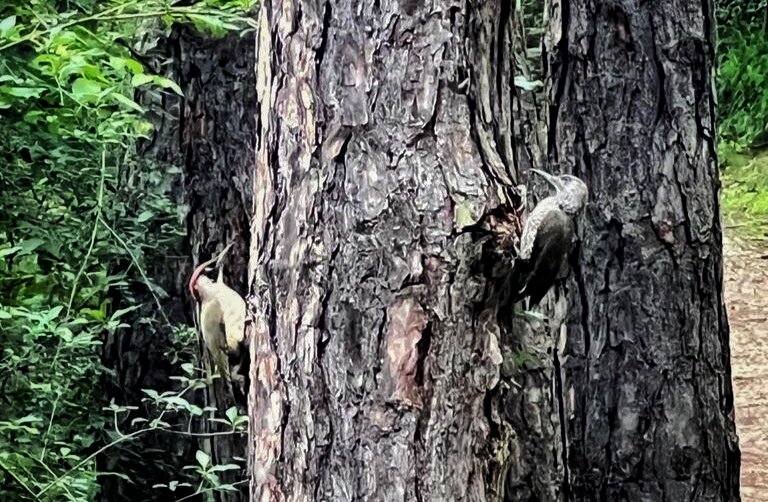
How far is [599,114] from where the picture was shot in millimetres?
4164

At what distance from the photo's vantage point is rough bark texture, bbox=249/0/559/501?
2123 mm

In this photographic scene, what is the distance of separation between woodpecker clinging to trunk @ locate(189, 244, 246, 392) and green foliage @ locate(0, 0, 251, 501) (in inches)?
18.9

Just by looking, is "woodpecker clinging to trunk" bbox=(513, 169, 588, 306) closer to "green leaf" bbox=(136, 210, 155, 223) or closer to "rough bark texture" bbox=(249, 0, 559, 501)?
"rough bark texture" bbox=(249, 0, 559, 501)

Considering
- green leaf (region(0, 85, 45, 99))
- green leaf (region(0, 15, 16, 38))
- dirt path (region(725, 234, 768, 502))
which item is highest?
green leaf (region(0, 15, 16, 38))

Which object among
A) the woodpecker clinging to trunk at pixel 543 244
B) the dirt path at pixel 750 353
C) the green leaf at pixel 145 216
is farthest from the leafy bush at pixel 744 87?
the woodpecker clinging to trunk at pixel 543 244

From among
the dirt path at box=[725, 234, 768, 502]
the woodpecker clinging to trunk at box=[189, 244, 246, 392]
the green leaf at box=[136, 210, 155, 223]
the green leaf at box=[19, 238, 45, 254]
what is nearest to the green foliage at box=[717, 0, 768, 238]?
→ the dirt path at box=[725, 234, 768, 502]

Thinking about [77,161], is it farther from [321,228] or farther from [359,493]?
[359,493]

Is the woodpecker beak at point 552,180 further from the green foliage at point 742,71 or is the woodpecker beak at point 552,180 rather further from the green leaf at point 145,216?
the green foliage at point 742,71

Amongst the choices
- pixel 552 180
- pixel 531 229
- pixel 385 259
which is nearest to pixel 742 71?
pixel 552 180

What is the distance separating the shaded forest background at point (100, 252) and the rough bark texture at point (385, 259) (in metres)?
0.83

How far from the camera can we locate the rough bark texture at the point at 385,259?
6.97 feet

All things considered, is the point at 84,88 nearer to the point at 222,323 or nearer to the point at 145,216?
the point at 222,323

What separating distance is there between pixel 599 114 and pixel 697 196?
0.47 metres

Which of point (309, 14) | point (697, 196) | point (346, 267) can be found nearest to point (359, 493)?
point (346, 267)
